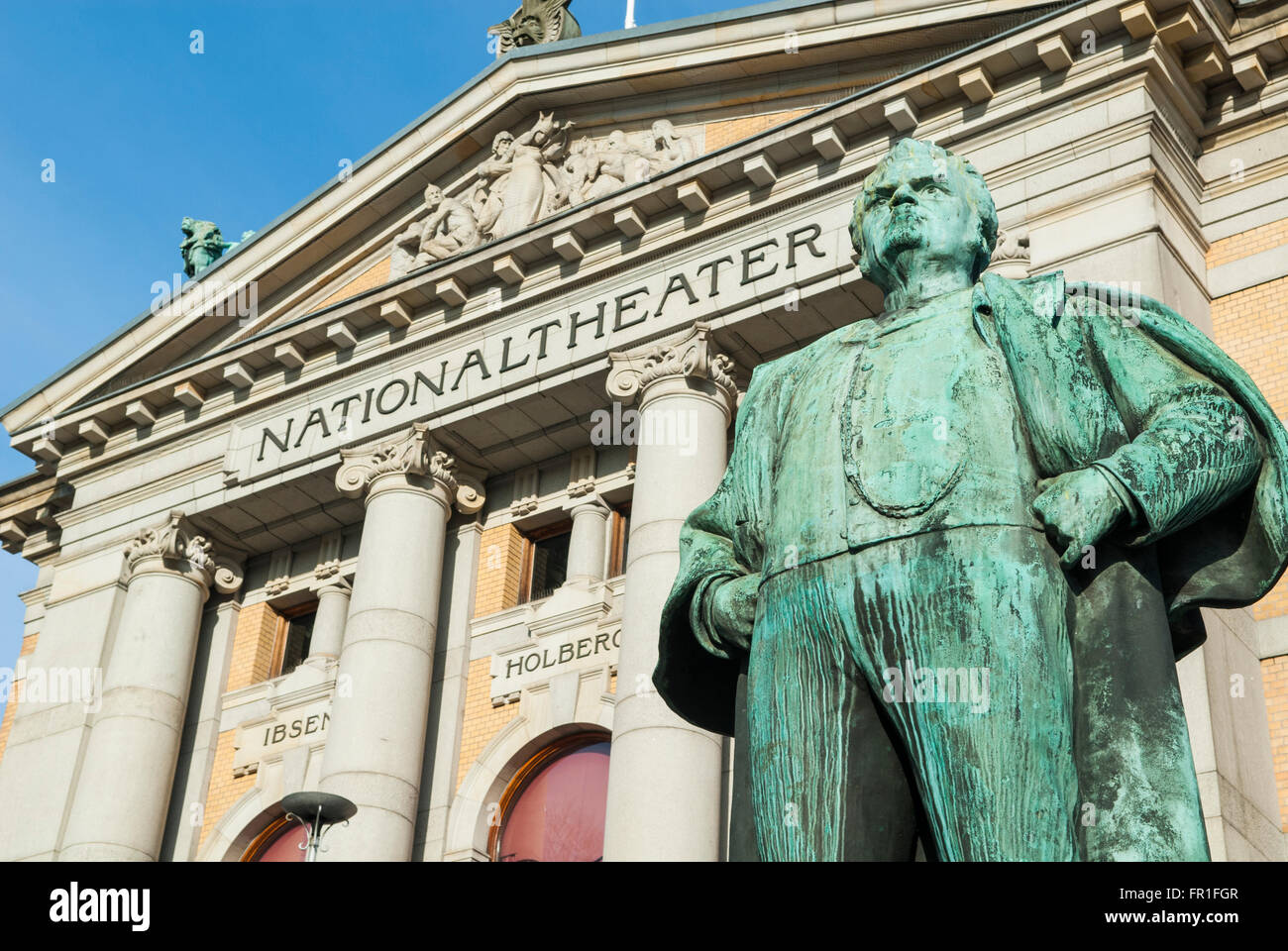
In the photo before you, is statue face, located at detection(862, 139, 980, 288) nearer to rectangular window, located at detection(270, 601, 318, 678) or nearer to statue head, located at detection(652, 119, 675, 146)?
statue head, located at detection(652, 119, 675, 146)

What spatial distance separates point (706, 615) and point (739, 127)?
18.7m

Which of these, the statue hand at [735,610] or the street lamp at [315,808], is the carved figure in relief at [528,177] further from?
the statue hand at [735,610]

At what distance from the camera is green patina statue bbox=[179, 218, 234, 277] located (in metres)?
30.0

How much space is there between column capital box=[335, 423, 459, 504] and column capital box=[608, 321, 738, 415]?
2.97 metres

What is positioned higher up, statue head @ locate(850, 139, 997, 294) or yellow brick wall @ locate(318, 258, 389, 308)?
yellow brick wall @ locate(318, 258, 389, 308)

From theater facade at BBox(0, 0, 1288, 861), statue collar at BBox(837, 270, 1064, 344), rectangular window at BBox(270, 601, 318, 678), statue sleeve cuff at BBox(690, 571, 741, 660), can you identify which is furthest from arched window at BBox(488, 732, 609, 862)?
statue collar at BBox(837, 270, 1064, 344)

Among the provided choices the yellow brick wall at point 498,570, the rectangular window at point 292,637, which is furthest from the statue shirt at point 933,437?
the rectangular window at point 292,637

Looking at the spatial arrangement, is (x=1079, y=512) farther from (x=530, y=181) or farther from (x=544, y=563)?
(x=530, y=181)

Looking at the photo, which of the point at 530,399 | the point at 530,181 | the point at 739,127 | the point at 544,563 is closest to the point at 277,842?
the point at 544,563

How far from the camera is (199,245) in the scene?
30172 millimetres

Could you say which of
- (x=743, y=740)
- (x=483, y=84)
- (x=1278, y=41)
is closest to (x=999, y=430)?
(x=743, y=740)

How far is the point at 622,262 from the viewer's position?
22.5 meters

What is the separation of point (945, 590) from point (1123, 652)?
1.49 ft
